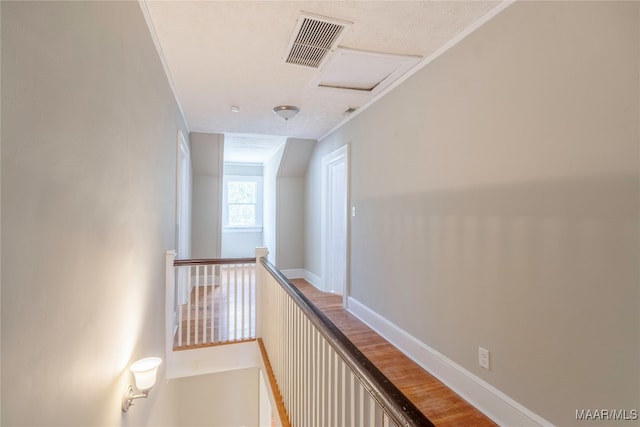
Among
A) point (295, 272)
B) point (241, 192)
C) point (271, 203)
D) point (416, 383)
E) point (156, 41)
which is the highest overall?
point (156, 41)

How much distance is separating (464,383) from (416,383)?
13.8 inches

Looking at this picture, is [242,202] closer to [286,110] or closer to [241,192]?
[241,192]

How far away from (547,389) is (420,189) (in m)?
1.55

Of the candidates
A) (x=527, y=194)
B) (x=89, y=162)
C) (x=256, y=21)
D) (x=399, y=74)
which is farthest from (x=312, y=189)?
(x=89, y=162)

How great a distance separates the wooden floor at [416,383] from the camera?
190 cm

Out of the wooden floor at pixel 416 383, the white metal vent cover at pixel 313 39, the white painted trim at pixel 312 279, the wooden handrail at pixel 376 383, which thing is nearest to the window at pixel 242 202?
the white painted trim at pixel 312 279

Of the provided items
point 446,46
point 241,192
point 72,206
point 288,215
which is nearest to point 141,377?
point 72,206

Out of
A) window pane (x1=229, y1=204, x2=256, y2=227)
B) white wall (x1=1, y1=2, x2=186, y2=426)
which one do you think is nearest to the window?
window pane (x1=229, y1=204, x2=256, y2=227)

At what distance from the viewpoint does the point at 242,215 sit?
25.6 ft

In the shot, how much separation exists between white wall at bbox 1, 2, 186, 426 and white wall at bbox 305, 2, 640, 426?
211cm

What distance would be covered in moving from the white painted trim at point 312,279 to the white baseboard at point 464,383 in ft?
7.21

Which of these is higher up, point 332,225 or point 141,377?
point 332,225

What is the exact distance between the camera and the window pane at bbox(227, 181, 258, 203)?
770 cm

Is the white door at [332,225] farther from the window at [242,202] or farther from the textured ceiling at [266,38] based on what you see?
the window at [242,202]
